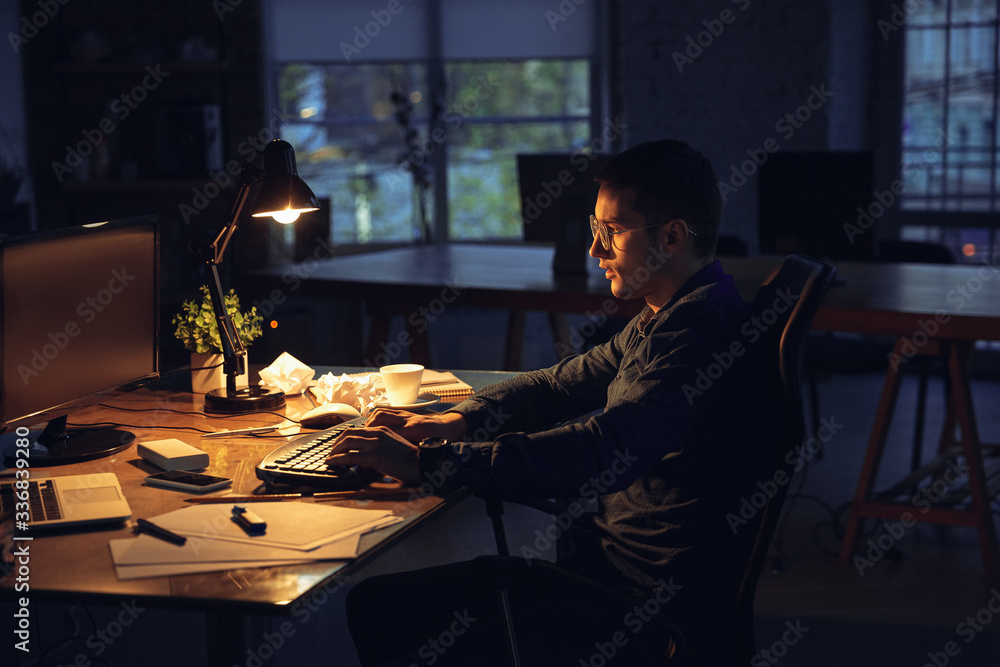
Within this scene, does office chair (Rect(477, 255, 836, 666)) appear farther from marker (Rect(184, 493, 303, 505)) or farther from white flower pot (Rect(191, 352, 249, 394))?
white flower pot (Rect(191, 352, 249, 394))

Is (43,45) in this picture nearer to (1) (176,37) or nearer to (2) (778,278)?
(1) (176,37)

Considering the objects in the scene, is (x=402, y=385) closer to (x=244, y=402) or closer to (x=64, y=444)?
(x=244, y=402)

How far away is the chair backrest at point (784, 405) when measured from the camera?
4.60 feet

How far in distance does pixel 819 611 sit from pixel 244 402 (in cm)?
168

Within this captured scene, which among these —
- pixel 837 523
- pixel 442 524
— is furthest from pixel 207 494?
pixel 837 523

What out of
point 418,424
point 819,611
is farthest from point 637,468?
point 819,611

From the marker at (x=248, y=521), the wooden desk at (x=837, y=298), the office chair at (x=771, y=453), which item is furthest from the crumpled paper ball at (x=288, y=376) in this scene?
the wooden desk at (x=837, y=298)

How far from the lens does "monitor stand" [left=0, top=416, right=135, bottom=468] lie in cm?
168

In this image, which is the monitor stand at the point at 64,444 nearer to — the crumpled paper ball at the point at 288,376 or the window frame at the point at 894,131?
the crumpled paper ball at the point at 288,376

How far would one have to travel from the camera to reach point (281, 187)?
184cm

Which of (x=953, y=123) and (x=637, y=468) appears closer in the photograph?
(x=637, y=468)

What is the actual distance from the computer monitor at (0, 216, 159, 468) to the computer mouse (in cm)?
32

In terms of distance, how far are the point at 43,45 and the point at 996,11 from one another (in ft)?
15.7

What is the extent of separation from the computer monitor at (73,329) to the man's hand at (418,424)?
47 cm
